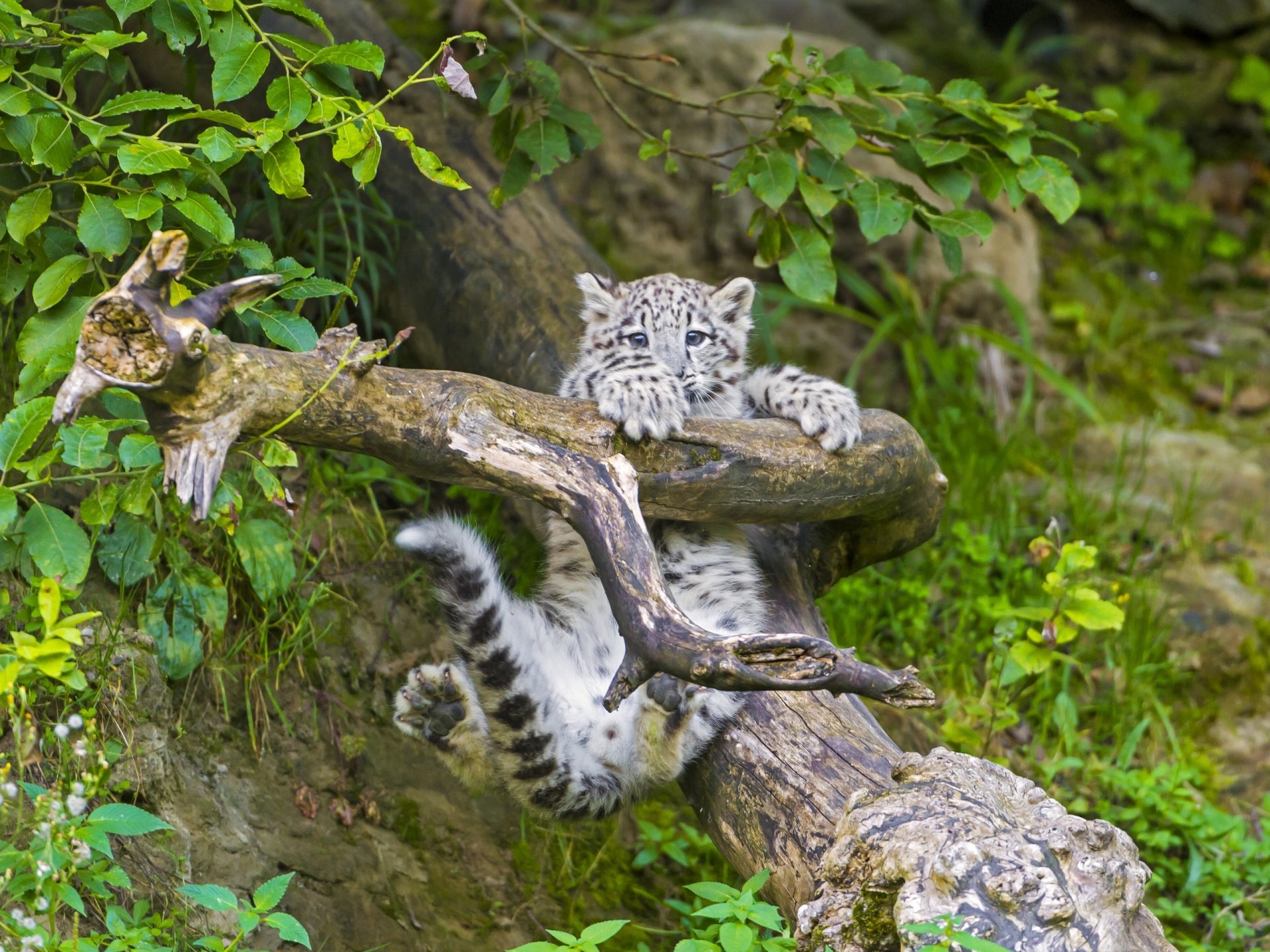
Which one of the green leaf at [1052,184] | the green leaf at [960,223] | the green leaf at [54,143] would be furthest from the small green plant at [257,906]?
the green leaf at [1052,184]

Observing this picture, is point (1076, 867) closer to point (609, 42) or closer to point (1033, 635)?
point (1033, 635)

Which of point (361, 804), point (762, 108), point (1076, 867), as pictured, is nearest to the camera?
point (1076, 867)

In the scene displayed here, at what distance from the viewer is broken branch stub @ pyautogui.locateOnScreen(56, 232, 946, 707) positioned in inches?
93.5

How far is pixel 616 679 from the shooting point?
2592 millimetres

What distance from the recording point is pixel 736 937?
2391 mm

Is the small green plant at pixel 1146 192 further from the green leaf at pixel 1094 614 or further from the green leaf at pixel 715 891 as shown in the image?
the green leaf at pixel 715 891

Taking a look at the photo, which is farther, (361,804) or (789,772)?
(361,804)

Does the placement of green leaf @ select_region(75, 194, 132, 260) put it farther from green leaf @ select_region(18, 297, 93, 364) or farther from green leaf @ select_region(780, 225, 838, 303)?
green leaf @ select_region(780, 225, 838, 303)

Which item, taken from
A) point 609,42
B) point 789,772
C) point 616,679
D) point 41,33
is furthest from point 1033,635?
point 609,42

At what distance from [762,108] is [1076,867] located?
469cm

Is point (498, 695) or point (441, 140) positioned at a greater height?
point (441, 140)

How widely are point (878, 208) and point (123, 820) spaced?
2.76 meters

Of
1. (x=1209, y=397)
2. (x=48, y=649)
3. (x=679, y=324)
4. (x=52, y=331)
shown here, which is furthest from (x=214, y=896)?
(x=1209, y=397)

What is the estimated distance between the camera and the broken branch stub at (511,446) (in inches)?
93.5
